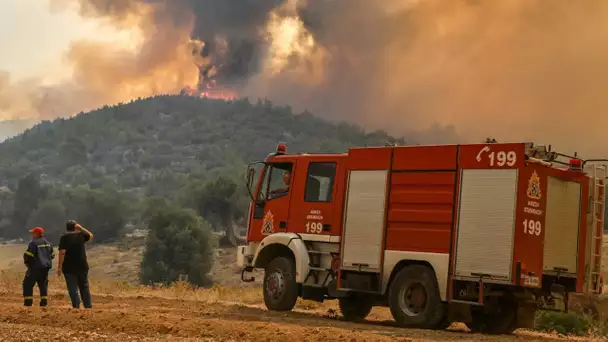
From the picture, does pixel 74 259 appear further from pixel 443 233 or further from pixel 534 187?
pixel 534 187

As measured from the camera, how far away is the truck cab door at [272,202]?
62.1 ft

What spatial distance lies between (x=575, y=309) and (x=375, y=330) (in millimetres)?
10344

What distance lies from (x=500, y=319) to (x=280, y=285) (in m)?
4.56

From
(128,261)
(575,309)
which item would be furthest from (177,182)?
(575,309)

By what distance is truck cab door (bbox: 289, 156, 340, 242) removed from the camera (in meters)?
17.9

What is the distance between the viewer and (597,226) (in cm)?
1673

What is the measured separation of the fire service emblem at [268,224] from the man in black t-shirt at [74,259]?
3880mm

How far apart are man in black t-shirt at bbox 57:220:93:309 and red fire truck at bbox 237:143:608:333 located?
12.3ft

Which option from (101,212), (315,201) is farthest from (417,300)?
(101,212)

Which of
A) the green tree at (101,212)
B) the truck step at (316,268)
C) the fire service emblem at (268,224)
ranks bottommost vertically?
the truck step at (316,268)

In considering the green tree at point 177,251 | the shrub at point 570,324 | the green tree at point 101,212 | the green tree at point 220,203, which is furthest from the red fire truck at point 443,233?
the green tree at point 101,212

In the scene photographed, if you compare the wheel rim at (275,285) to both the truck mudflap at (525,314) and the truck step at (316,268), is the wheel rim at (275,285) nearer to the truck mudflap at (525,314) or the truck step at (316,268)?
the truck step at (316,268)

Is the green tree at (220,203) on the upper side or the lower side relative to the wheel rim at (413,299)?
upper

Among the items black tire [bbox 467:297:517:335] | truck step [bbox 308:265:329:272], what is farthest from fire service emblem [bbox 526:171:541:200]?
truck step [bbox 308:265:329:272]
